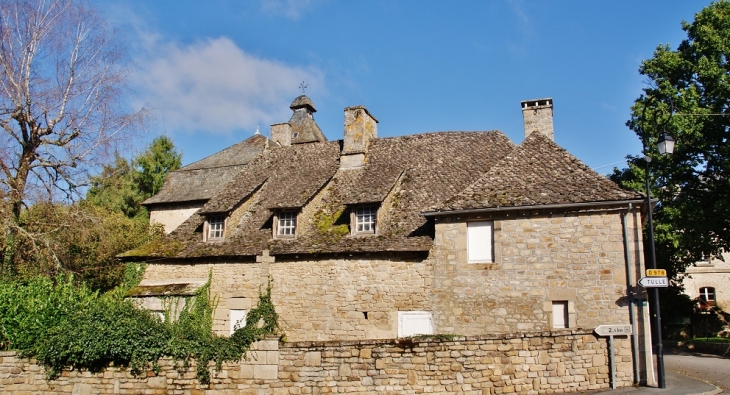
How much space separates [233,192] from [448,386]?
1197 cm

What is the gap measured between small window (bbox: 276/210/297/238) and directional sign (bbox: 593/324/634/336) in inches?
376

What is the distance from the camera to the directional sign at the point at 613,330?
1267 centimetres

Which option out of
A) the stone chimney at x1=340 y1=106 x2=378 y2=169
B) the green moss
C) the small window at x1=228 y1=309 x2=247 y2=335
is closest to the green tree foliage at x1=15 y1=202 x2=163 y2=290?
the small window at x1=228 y1=309 x2=247 y2=335

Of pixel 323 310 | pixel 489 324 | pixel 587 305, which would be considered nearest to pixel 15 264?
pixel 323 310

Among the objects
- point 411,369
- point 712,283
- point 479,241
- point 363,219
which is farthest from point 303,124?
point 411,369

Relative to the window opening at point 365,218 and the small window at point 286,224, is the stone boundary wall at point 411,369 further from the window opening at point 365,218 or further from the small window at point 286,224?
the small window at point 286,224

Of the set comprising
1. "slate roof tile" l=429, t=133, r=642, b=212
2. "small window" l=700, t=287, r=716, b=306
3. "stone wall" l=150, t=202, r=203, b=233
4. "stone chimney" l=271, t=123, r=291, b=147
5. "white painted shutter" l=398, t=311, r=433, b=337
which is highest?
"stone chimney" l=271, t=123, r=291, b=147

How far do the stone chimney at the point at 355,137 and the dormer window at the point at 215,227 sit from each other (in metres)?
4.70

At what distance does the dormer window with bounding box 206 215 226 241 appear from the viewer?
1947cm

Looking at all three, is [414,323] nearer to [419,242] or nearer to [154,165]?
[419,242]

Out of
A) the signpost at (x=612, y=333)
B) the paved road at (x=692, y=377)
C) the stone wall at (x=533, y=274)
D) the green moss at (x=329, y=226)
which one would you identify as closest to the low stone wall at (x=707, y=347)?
the paved road at (x=692, y=377)

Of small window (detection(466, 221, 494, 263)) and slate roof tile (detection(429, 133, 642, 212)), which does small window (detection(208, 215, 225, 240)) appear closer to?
slate roof tile (detection(429, 133, 642, 212))

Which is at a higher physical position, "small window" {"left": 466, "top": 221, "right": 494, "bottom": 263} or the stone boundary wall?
"small window" {"left": 466, "top": 221, "right": 494, "bottom": 263}

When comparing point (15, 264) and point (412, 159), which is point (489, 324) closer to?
point (412, 159)
